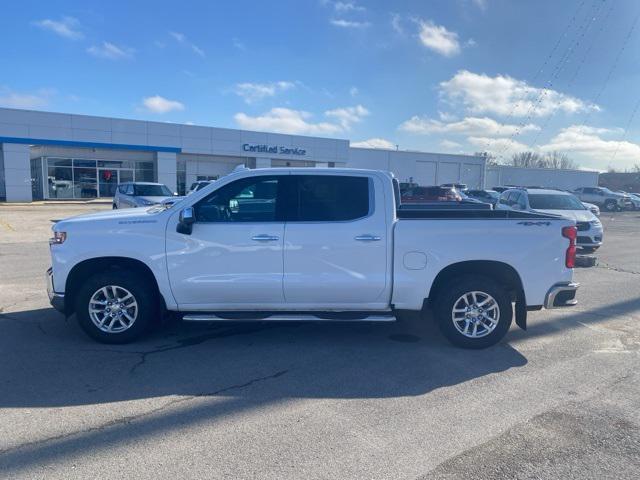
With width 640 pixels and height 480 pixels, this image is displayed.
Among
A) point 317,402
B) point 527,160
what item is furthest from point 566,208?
point 527,160

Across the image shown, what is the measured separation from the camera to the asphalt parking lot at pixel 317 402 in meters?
3.07

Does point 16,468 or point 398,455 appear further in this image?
point 398,455

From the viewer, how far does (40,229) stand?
17141mm

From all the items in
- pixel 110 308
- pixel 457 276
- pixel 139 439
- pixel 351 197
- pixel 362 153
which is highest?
pixel 362 153

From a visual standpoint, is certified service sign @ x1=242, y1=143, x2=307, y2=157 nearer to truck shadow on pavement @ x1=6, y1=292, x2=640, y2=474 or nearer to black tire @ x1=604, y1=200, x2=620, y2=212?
black tire @ x1=604, y1=200, x2=620, y2=212

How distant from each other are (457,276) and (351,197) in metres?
1.47

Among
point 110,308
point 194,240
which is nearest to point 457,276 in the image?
point 194,240

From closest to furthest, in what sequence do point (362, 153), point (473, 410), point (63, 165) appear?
point (473, 410)
point (63, 165)
point (362, 153)

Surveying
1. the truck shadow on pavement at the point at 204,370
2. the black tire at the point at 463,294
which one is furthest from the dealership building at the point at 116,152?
the black tire at the point at 463,294

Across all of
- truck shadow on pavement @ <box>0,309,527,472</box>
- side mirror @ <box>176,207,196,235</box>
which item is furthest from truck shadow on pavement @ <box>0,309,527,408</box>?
side mirror @ <box>176,207,196,235</box>

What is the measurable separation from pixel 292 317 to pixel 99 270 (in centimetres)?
221

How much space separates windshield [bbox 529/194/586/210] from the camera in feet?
42.3

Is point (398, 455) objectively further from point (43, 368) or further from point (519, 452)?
point (43, 368)

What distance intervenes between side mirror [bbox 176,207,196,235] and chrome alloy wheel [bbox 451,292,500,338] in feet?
9.85
